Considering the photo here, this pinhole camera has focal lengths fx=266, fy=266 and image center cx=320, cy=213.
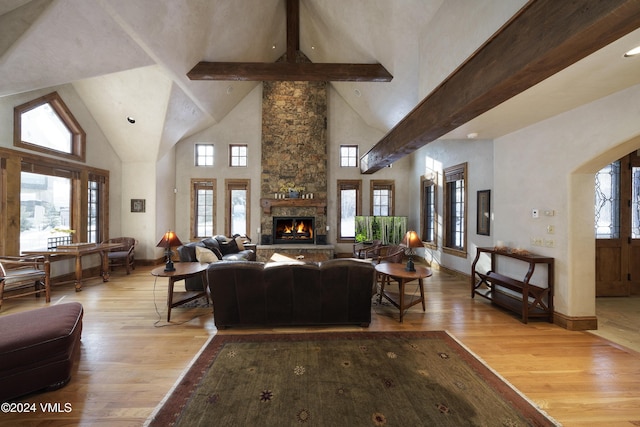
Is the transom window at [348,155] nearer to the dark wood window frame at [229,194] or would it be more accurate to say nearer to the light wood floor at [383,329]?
the dark wood window frame at [229,194]

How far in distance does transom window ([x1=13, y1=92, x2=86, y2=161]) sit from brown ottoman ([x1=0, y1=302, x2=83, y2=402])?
4136 mm

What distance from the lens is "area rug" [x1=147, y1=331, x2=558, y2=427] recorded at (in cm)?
197

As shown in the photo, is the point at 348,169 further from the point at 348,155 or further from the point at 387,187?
the point at 387,187

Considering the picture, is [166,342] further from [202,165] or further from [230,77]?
[202,165]

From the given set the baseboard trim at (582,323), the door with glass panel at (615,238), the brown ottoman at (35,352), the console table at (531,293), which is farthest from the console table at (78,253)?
the door with glass panel at (615,238)

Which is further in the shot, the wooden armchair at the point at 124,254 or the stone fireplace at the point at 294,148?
the stone fireplace at the point at 294,148

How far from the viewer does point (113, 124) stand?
252 inches

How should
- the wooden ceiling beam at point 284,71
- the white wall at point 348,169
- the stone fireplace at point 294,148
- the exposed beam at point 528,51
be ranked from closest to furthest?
the exposed beam at point 528,51, the wooden ceiling beam at point 284,71, the stone fireplace at point 294,148, the white wall at point 348,169

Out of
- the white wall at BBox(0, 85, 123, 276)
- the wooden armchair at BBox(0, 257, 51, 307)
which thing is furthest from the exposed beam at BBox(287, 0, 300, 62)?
the wooden armchair at BBox(0, 257, 51, 307)

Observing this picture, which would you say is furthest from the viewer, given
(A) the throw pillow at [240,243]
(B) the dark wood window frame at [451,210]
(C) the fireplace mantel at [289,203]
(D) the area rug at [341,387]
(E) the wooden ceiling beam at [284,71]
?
(C) the fireplace mantel at [289,203]

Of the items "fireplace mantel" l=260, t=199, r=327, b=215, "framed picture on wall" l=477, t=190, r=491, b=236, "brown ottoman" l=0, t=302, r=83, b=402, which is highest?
"fireplace mantel" l=260, t=199, r=327, b=215

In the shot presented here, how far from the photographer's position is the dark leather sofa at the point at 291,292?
324 cm

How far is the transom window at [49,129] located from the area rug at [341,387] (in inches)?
209

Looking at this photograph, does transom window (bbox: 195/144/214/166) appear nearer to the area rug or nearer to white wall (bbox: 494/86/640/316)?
the area rug
